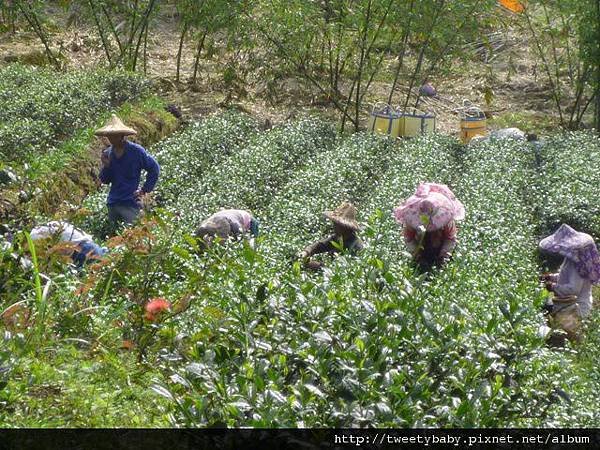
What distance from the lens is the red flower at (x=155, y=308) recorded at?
15.2 feet

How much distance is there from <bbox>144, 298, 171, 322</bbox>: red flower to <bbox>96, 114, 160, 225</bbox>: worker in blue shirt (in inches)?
166

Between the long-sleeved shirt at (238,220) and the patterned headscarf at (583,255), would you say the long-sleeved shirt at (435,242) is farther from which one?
the long-sleeved shirt at (238,220)

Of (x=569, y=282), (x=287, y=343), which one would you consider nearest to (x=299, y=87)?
(x=569, y=282)

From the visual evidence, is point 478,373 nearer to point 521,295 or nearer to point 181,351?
point 181,351

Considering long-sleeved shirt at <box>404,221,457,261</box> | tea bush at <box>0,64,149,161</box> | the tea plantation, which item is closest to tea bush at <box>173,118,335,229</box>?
the tea plantation

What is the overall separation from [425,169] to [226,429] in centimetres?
743

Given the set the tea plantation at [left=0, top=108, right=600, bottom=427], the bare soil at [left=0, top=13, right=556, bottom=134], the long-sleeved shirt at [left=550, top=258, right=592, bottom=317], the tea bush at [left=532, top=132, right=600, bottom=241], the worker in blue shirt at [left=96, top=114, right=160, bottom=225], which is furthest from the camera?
the bare soil at [left=0, top=13, right=556, bottom=134]

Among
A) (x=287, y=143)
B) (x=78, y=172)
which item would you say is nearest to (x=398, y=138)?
(x=287, y=143)

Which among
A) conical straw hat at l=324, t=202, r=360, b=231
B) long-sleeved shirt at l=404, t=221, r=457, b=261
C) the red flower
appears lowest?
conical straw hat at l=324, t=202, r=360, b=231

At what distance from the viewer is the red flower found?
4625 mm

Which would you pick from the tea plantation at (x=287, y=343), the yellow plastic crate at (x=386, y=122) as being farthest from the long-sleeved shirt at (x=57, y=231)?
the yellow plastic crate at (x=386, y=122)

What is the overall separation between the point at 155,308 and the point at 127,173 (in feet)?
14.3

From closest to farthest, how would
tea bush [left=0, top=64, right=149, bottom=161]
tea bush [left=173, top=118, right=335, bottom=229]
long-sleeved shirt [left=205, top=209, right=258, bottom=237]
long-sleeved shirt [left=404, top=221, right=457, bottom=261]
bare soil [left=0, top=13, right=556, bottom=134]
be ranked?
long-sleeved shirt [left=404, top=221, right=457, bottom=261] → long-sleeved shirt [left=205, top=209, right=258, bottom=237] → tea bush [left=173, top=118, right=335, bottom=229] → tea bush [left=0, top=64, right=149, bottom=161] → bare soil [left=0, top=13, right=556, bottom=134]

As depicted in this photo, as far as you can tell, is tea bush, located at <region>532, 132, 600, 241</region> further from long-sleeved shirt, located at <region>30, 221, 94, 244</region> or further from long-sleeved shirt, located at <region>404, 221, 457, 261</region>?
long-sleeved shirt, located at <region>30, 221, 94, 244</region>
